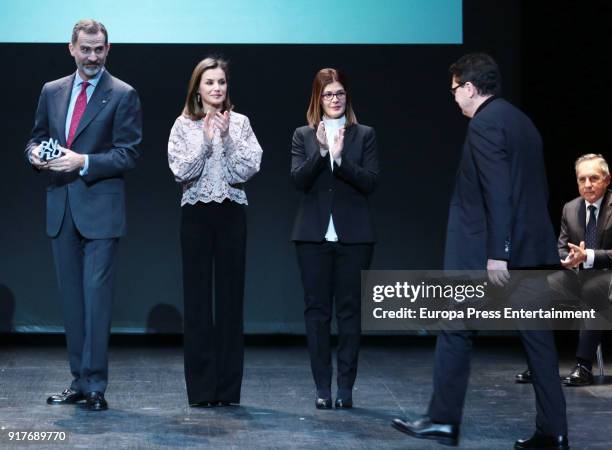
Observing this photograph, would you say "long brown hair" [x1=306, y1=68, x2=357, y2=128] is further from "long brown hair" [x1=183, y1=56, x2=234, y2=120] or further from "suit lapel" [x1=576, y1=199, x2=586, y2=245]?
"suit lapel" [x1=576, y1=199, x2=586, y2=245]

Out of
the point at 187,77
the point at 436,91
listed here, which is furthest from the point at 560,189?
the point at 187,77

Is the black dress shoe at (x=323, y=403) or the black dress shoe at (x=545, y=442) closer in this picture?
the black dress shoe at (x=545, y=442)

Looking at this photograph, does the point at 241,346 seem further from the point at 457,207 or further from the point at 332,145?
the point at 457,207

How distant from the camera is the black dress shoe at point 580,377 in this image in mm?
5066

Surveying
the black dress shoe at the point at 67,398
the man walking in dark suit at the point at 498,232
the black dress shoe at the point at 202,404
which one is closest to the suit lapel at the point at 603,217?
the man walking in dark suit at the point at 498,232

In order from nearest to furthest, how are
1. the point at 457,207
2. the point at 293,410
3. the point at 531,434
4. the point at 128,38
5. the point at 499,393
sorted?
the point at 457,207
the point at 531,434
the point at 293,410
the point at 499,393
the point at 128,38

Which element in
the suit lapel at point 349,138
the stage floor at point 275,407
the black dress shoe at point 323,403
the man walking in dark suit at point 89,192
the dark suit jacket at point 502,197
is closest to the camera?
the dark suit jacket at point 502,197

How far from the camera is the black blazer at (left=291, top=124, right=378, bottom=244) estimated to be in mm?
4453

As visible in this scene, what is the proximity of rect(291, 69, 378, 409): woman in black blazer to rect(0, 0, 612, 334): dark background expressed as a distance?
2.12m

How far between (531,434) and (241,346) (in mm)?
1240

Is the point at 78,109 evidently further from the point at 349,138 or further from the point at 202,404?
the point at 202,404

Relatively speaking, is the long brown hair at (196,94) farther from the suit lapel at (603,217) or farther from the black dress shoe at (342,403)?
the suit lapel at (603,217)

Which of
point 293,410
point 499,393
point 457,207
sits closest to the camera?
point 457,207

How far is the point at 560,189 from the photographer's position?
260 inches
